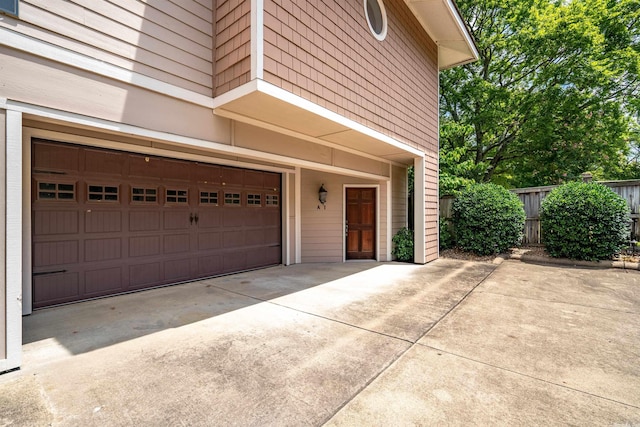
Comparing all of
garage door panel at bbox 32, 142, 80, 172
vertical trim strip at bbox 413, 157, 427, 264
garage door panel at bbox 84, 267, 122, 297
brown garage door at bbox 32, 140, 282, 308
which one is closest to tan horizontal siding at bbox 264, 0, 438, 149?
vertical trim strip at bbox 413, 157, 427, 264

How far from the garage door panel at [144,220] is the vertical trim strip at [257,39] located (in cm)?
288

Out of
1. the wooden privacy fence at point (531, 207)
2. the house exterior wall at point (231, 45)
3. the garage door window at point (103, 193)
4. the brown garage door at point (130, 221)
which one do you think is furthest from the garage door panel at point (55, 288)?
the wooden privacy fence at point (531, 207)

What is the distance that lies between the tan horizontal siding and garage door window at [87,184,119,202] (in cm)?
290

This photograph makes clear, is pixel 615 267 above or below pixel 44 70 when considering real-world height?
below

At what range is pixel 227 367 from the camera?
2.42m

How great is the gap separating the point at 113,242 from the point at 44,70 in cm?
250

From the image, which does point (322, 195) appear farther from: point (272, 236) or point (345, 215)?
point (272, 236)

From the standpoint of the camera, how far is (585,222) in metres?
6.42

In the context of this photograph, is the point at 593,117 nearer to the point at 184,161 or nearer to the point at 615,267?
the point at 615,267

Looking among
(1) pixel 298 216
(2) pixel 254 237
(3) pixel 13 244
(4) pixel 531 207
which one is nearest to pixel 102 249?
(3) pixel 13 244

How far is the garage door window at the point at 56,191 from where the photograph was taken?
372cm

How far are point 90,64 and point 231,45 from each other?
142 cm

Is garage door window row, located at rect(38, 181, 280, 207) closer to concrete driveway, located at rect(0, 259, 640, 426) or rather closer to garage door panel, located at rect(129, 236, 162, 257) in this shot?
garage door panel, located at rect(129, 236, 162, 257)

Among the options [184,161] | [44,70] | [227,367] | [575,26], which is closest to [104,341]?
[227,367]
